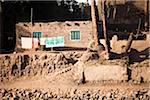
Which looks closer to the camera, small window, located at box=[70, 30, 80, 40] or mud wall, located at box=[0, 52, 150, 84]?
mud wall, located at box=[0, 52, 150, 84]

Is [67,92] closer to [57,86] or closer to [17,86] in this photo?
[57,86]

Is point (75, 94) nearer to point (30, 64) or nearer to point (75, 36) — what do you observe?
point (30, 64)

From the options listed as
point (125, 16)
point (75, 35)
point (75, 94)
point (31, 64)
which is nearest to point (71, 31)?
point (75, 35)

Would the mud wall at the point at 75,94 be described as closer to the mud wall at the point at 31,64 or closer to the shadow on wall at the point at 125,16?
the mud wall at the point at 31,64

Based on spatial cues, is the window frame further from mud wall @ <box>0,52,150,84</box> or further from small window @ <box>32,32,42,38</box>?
mud wall @ <box>0,52,150,84</box>

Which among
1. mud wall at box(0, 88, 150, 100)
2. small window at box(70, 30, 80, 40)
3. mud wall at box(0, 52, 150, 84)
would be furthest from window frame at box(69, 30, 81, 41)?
mud wall at box(0, 88, 150, 100)

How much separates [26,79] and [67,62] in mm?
2450

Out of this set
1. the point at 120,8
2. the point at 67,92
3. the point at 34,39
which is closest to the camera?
the point at 67,92

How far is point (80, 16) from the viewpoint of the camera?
3788cm

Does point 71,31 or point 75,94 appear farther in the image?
point 71,31

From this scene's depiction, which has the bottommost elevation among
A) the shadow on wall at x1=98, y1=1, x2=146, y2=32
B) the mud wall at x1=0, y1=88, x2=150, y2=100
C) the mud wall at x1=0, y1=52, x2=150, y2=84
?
the mud wall at x1=0, y1=88, x2=150, y2=100

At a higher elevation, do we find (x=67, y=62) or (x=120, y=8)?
(x=120, y=8)

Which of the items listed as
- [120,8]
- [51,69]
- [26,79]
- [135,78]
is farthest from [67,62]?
[120,8]

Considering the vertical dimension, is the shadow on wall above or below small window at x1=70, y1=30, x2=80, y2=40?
above
